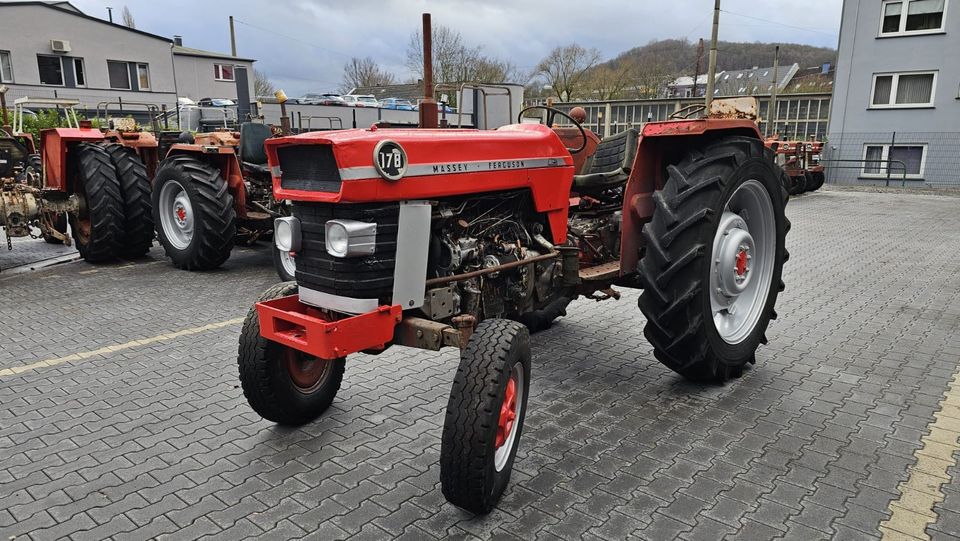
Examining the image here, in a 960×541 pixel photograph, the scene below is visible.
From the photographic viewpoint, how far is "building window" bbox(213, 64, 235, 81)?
33.9m

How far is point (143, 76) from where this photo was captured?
29562 millimetres

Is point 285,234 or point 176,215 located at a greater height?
point 285,234

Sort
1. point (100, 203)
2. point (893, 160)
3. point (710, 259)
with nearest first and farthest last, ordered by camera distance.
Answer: point (710, 259)
point (100, 203)
point (893, 160)

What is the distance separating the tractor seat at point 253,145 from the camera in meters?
7.16

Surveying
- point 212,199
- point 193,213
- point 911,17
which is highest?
point 911,17

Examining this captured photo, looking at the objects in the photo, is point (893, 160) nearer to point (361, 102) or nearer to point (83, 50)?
point (361, 102)

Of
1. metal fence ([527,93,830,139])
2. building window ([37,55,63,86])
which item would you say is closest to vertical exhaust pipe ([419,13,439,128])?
metal fence ([527,93,830,139])

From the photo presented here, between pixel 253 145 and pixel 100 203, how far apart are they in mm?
1760

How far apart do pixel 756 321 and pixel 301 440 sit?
9.08 ft

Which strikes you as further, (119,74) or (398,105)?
(119,74)

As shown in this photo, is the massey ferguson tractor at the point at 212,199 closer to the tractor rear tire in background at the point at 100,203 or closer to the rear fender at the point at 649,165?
the tractor rear tire in background at the point at 100,203

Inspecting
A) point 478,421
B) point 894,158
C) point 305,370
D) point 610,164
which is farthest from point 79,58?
point 478,421

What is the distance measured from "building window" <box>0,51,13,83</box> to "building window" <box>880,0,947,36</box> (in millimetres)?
30623

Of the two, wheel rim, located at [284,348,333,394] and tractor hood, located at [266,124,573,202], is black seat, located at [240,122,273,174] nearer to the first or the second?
wheel rim, located at [284,348,333,394]
